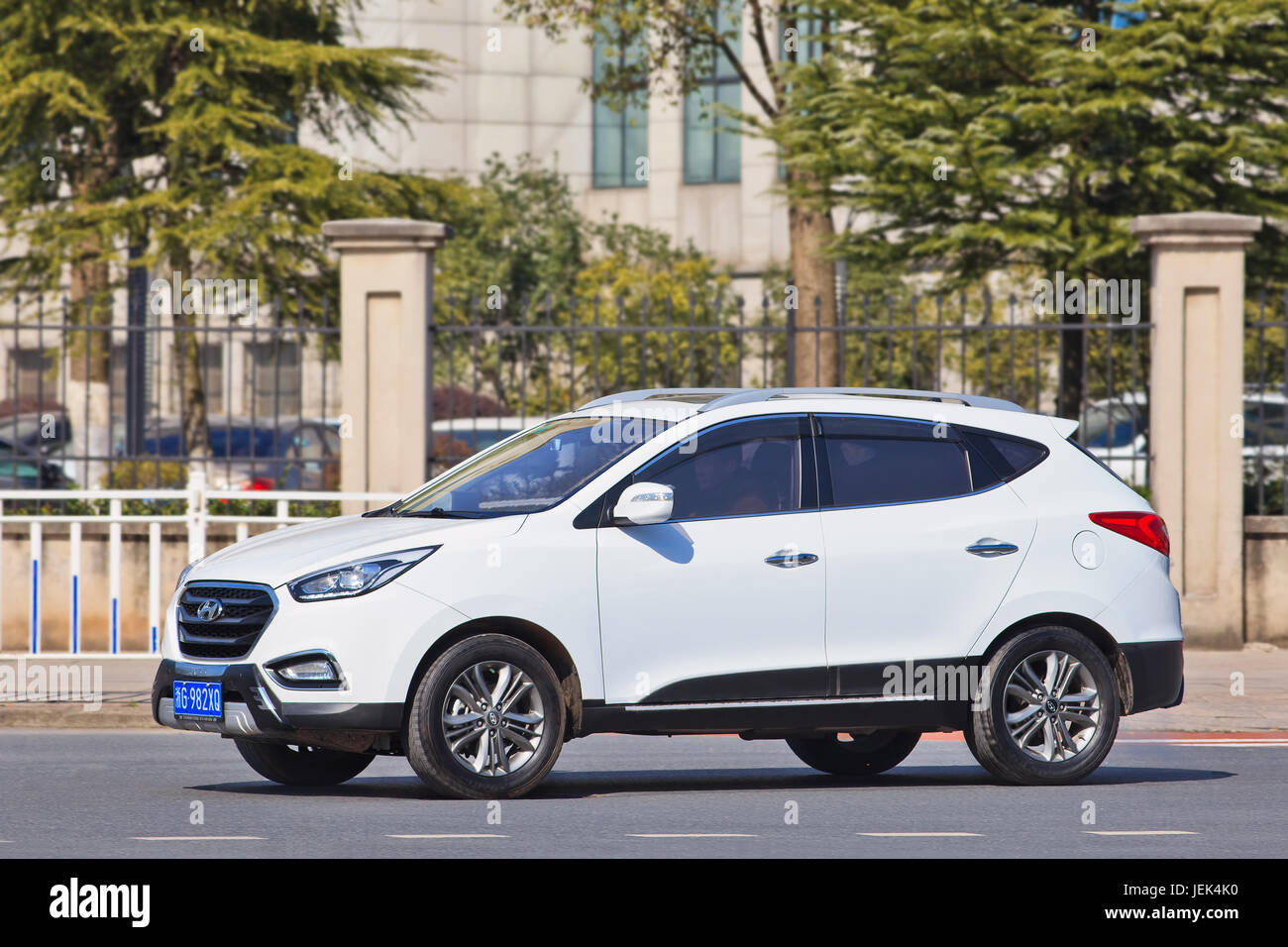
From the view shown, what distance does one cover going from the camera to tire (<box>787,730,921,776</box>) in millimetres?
9672

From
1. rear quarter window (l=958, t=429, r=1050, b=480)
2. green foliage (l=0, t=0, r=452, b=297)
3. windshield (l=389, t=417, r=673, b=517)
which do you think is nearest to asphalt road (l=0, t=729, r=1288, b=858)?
windshield (l=389, t=417, r=673, b=517)

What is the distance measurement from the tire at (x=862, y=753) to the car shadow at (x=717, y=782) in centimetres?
8

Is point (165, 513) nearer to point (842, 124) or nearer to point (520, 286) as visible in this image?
point (842, 124)

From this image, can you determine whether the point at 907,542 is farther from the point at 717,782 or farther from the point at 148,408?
the point at 148,408

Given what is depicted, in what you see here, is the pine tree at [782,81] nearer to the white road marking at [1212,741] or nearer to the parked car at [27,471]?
the parked car at [27,471]

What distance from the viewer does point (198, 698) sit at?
8047 millimetres

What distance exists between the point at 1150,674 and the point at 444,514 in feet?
10.8

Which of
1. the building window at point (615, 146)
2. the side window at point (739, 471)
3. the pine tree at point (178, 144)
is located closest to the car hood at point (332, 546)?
the side window at point (739, 471)

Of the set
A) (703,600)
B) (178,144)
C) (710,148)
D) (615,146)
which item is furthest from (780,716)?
(615,146)

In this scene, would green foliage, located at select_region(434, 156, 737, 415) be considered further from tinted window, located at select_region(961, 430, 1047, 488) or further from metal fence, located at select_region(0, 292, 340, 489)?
tinted window, located at select_region(961, 430, 1047, 488)

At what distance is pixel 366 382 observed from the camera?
1564cm

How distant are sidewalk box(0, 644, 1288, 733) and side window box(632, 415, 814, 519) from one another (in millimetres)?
4140

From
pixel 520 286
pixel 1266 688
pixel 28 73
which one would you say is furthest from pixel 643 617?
pixel 520 286
